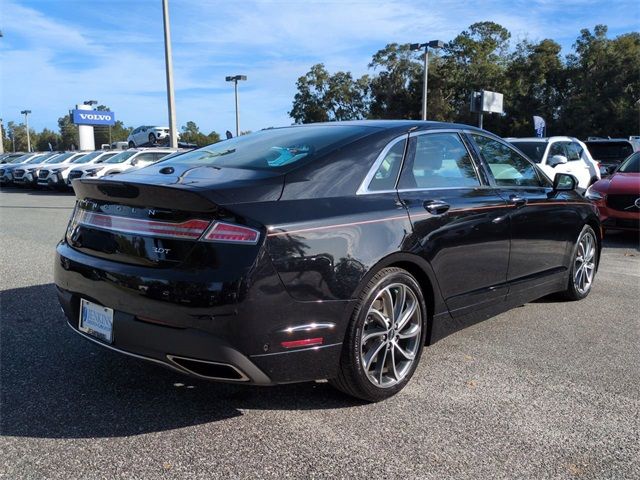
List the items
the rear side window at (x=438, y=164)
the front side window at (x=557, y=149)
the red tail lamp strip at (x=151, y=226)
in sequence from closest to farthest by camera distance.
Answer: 1. the red tail lamp strip at (x=151, y=226)
2. the rear side window at (x=438, y=164)
3. the front side window at (x=557, y=149)

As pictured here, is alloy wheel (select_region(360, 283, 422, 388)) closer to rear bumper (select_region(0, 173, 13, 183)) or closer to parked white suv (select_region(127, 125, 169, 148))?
rear bumper (select_region(0, 173, 13, 183))

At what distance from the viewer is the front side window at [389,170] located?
3.32 m

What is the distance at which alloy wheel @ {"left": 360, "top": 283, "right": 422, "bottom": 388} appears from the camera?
3188mm

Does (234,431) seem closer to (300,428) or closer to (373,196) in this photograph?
(300,428)

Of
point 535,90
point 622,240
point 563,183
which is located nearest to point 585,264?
point 563,183

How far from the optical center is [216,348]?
2.63 m

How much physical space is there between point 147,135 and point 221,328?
44.8m

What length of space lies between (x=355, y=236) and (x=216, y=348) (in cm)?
93

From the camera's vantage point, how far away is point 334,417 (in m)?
3.05

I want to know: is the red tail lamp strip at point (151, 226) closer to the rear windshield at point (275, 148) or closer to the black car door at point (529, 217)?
the rear windshield at point (275, 148)

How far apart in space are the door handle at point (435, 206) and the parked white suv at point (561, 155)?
8433mm

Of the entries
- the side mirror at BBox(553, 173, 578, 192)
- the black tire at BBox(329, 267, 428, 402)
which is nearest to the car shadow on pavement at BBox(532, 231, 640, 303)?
the side mirror at BBox(553, 173, 578, 192)

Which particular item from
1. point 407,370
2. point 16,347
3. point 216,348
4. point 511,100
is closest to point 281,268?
point 216,348

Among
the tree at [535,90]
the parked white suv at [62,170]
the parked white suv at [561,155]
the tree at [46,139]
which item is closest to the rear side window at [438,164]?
the parked white suv at [561,155]
